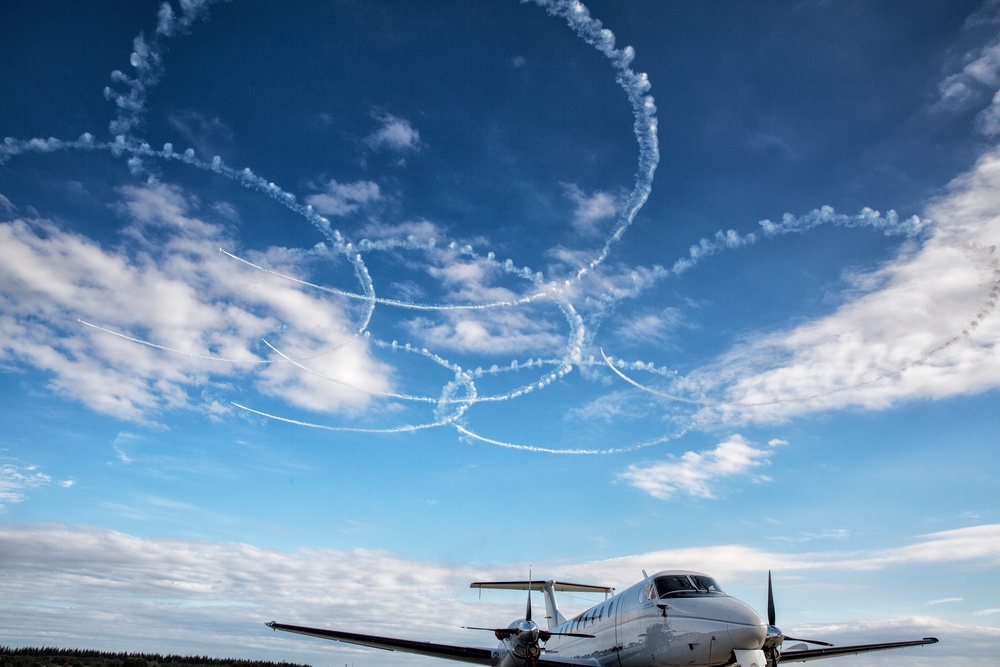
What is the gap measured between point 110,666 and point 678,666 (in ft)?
577

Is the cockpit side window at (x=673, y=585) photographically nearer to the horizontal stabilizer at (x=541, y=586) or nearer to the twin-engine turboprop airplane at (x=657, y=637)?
the twin-engine turboprop airplane at (x=657, y=637)

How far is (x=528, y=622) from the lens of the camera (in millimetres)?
23391

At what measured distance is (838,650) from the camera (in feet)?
88.6

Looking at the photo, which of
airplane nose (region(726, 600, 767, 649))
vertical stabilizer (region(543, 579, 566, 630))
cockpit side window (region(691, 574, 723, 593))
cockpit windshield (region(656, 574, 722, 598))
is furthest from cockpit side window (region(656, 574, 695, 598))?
vertical stabilizer (region(543, 579, 566, 630))

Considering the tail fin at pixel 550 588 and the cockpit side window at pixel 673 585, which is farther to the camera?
the tail fin at pixel 550 588

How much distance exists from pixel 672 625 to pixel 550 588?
23.3m

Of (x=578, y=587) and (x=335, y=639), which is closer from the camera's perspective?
(x=335, y=639)

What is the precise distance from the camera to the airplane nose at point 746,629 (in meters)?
17.3

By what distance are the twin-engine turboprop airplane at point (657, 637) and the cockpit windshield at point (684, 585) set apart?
0.04 m

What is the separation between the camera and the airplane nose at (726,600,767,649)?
17.3 metres

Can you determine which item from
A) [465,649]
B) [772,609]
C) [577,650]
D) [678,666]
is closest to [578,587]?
[577,650]

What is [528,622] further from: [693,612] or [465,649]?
[693,612]

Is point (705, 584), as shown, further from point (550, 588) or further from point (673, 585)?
point (550, 588)

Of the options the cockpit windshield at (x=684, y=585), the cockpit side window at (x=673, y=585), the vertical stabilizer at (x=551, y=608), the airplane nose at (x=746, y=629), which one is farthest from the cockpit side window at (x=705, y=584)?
the vertical stabilizer at (x=551, y=608)
